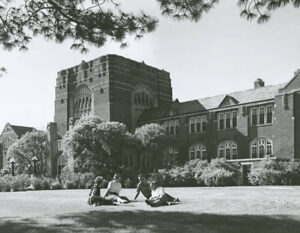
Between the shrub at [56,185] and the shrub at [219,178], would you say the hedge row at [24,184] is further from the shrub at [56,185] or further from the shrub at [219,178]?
the shrub at [219,178]

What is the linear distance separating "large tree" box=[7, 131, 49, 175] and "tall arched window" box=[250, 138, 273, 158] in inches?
1084

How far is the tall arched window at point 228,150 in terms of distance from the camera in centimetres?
4188

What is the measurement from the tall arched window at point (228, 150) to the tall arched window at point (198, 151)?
198 cm

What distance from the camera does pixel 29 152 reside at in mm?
54469

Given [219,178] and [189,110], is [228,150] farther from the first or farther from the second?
[219,178]

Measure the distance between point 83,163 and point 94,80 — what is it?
53.4ft

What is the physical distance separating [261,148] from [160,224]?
3054 cm

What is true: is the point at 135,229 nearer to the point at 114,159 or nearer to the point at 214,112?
the point at 114,159

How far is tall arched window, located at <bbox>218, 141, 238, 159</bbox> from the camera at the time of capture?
137 ft

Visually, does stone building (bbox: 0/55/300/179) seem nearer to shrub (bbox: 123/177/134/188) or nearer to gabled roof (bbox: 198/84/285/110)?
gabled roof (bbox: 198/84/285/110)

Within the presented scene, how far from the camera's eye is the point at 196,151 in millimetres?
45188

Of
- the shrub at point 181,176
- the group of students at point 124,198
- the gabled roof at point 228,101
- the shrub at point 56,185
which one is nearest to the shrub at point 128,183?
the shrub at point 181,176

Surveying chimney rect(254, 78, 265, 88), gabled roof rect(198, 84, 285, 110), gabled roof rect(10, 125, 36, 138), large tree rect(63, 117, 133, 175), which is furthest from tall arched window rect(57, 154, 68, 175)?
chimney rect(254, 78, 265, 88)

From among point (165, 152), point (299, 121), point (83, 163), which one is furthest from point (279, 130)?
point (83, 163)
